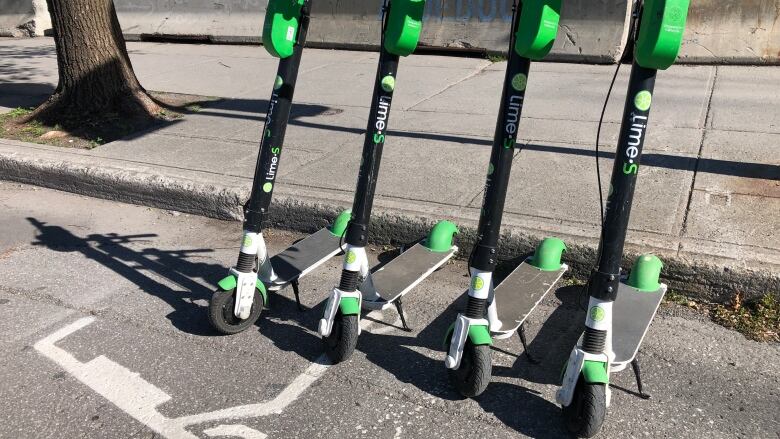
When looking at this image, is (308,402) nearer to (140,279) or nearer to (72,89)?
(140,279)

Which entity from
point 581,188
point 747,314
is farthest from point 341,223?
point 747,314

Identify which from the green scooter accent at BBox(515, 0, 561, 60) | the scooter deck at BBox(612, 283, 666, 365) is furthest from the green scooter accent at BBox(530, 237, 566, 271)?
the green scooter accent at BBox(515, 0, 561, 60)

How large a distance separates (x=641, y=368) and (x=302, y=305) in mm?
1774

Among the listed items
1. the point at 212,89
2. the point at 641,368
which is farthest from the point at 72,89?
the point at 641,368

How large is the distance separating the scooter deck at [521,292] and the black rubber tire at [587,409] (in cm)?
53

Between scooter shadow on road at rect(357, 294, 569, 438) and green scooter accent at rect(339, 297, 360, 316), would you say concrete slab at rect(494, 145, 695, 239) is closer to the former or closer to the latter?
scooter shadow on road at rect(357, 294, 569, 438)

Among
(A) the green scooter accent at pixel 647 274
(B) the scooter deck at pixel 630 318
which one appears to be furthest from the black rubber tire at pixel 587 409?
(A) the green scooter accent at pixel 647 274

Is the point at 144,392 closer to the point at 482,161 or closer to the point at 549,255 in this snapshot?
the point at 549,255

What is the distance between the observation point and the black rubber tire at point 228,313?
3572 mm

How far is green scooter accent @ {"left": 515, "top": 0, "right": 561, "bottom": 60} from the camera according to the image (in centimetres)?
272

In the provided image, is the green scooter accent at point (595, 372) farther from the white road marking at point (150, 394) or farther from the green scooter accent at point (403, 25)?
the green scooter accent at point (403, 25)

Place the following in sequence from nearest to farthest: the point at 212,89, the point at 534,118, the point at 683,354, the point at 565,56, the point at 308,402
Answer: the point at 308,402
the point at 683,354
the point at 534,118
the point at 212,89
the point at 565,56

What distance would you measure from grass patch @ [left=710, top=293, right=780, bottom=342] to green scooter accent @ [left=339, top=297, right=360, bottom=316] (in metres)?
1.83

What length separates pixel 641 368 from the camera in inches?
131
